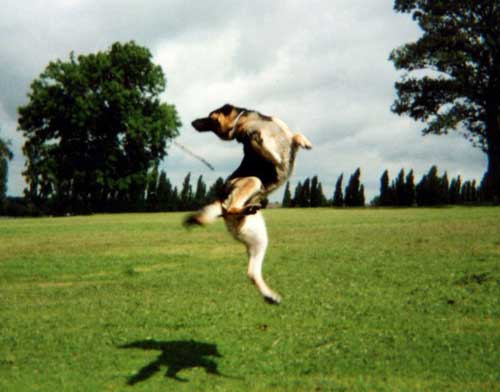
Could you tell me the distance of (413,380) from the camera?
9242 mm

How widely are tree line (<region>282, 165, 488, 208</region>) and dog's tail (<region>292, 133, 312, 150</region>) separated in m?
49.7

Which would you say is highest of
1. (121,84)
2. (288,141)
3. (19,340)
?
(121,84)

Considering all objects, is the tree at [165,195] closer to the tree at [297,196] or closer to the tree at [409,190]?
the tree at [297,196]

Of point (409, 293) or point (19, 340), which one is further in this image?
point (409, 293)

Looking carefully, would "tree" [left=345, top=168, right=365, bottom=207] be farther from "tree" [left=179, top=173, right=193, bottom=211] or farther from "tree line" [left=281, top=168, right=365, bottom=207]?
"tree" [left=179, top=173, right=193, bottom=211]

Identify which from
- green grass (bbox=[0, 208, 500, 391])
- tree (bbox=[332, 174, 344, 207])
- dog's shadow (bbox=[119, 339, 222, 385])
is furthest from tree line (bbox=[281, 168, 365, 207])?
dog's shadow (bbox=[119, 339, 222, 385])

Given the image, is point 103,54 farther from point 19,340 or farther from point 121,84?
point 19,340

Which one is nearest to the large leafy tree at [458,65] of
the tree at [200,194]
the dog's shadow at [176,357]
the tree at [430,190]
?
the tree at [430,190]

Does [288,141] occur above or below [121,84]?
below

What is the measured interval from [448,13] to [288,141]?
48721 millimetres

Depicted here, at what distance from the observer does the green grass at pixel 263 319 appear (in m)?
9.73

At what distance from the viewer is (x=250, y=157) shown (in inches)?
198

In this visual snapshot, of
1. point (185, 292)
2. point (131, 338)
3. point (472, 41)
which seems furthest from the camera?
point (472, 41)

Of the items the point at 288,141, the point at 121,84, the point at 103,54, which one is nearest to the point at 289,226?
the point at 288,141
